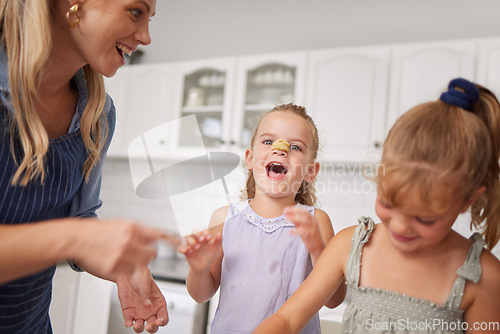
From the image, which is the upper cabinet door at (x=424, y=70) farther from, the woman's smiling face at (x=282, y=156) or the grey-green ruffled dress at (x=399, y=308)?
the grey-green ruffled dress at (x=399, y=308)

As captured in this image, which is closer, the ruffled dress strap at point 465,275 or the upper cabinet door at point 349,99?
the ruffled dress strap at point 465,275

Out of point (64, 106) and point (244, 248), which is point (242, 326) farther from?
point (64, 106)

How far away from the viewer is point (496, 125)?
0.68 metres

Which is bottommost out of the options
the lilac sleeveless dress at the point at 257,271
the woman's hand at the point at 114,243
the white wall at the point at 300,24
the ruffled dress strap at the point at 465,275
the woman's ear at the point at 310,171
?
the lilac sleeveless dress at the point at 257,271

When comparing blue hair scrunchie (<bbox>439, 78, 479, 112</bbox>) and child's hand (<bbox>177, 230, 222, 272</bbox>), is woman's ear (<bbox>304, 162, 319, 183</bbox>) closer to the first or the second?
child's hand (<bbox>177, 230, 222, 272</bbox>)

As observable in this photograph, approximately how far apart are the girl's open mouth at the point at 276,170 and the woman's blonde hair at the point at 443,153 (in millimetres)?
279

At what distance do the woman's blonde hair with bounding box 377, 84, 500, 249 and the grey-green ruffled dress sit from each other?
0.37 ft

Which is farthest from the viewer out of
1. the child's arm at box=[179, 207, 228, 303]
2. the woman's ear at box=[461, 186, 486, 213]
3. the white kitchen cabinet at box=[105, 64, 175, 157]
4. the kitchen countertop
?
the white kitchen cabinet at box=[105, 64, 175, 157]

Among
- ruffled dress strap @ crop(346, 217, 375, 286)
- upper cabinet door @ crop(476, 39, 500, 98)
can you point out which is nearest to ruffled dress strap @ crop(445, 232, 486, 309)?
ruffled dress strap @ crop(346, 217, 375, 286)

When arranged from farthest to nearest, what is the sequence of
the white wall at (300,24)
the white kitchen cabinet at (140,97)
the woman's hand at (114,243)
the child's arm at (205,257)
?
the white kitchen cabinet at (140,97)
the white wall at (300,24)
the child's arm at (205,257)
the woman's hand at (114,243)

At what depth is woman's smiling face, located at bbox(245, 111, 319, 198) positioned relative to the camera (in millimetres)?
937

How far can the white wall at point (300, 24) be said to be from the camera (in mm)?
2842

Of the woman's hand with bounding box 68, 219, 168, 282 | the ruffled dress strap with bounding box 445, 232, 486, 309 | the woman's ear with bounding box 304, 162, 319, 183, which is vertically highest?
the woman's ear with bounding box 304, 162, 319, 183

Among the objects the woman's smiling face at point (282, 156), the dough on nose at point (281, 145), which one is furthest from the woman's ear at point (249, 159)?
the dough on nose at point (281, 145)
